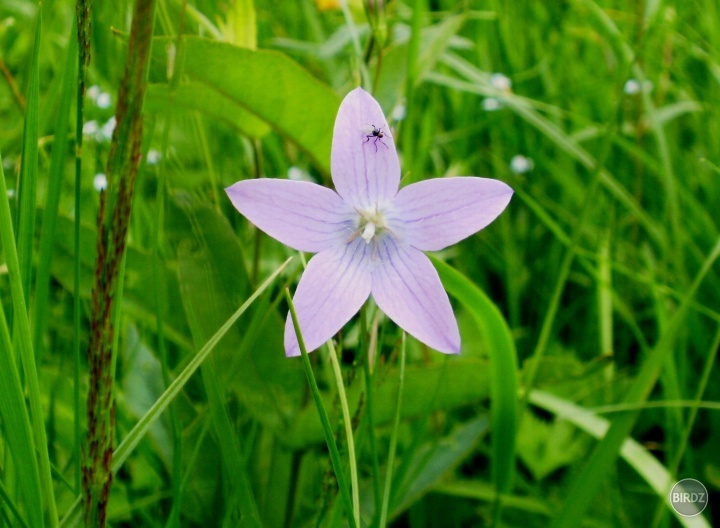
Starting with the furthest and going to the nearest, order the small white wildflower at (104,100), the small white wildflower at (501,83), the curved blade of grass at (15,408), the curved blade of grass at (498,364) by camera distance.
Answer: the small white wildflower at (501,83) < the small white wildflower at (104,100) < the curved blade of grass at (498,364) < the curved blade of grass at (15,408)

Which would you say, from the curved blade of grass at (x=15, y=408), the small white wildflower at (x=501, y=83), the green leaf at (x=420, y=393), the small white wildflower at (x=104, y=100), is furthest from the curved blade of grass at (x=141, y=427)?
the small white wildflower at (x=501, y=83)

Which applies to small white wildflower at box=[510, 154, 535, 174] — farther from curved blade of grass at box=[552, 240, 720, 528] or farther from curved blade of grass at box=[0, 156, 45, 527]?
curved blade of grass at box=[0, 156, 45, 527]

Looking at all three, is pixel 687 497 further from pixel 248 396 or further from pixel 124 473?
pixel 124 473

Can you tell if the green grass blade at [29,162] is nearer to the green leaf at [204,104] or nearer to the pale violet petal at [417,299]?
the green leaf at [204,104]

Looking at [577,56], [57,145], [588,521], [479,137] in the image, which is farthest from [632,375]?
[577,56]

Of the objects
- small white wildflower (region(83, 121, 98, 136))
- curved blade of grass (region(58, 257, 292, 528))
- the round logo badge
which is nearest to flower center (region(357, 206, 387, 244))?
curved blade of grass (region(58, 257, 292, 528))
